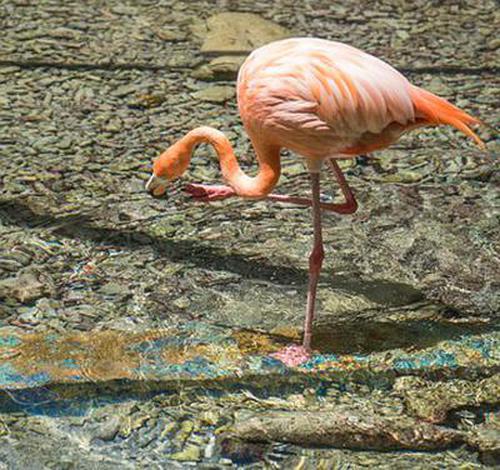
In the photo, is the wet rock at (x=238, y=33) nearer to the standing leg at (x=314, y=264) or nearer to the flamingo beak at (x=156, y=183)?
the flamingo beak at (x=156, y=183)

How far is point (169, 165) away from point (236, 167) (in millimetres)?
263

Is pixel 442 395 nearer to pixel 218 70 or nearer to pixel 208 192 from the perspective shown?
pixel 208 192

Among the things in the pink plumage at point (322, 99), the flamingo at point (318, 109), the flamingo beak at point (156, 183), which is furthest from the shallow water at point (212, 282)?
the pink plumage at point (322, 99)

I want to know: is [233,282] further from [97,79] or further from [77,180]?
[97,79]

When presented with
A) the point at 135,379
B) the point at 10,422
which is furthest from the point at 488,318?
the point at 10,422

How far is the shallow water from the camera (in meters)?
3.68

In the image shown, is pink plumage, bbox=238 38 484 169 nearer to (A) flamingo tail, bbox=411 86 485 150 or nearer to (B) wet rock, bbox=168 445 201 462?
(A) flamingo tail, bbox=411 86 485 150

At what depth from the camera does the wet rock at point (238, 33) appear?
21.9ft

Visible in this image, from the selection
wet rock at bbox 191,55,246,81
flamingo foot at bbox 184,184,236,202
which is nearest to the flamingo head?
flamingo foot at bbox 184,184,236,202

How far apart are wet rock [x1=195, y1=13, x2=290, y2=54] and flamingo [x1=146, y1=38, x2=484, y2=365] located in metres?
2.66

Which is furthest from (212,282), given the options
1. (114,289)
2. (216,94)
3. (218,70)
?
(218,70)

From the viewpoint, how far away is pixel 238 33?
22.6 ft

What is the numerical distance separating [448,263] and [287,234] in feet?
2.46

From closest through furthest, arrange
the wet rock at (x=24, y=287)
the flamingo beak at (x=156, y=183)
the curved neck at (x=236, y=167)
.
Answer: the curved neck at (x=236, y=167) < the flamingo beak at (x=156, y=183) < the wet rock at (x=24, y=287)
